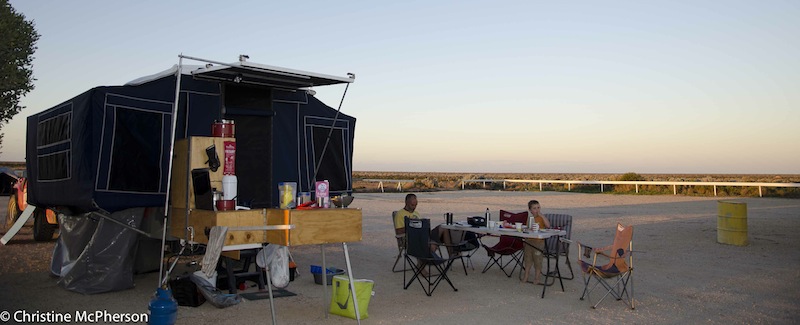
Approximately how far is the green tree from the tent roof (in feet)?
42.0

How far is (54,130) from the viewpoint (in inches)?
292

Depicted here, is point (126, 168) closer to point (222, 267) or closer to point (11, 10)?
point (222, 267)

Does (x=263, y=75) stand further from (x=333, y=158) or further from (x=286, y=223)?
(x=333, y=158)

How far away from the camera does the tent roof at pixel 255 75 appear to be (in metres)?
6.14

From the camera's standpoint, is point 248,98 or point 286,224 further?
point 248,98

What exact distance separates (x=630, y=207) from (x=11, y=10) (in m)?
19.7

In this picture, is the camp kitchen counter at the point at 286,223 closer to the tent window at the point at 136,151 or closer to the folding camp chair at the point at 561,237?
the tent window at the point at 136,151

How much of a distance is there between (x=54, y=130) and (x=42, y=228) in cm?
513

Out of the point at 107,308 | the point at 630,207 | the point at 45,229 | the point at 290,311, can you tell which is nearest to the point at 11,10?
the point at 45,229

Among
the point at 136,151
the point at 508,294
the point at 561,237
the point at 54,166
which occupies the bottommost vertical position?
the point at 508,294

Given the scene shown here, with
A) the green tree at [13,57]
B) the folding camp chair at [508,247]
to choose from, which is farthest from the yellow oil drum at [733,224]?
the green tree at [13,57]

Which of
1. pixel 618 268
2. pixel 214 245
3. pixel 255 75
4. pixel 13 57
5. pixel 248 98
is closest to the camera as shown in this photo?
pixel 214 245

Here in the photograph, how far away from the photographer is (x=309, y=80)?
22.7 ft

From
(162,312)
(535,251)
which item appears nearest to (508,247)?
(535,251)
